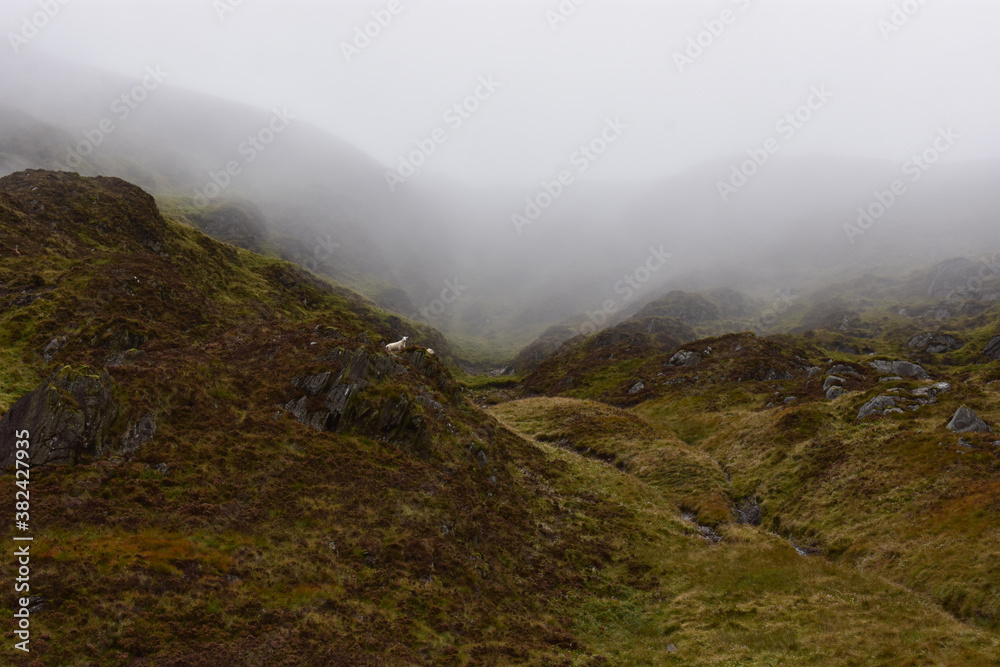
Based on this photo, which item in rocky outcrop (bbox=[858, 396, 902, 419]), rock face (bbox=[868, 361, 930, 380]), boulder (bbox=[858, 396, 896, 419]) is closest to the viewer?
rocky outcrop (bbox=[858, 396, 902, 419])

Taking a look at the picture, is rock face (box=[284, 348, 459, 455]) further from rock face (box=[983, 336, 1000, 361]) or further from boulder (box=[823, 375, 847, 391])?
rock face (box=[983, 336, 1000, 361])

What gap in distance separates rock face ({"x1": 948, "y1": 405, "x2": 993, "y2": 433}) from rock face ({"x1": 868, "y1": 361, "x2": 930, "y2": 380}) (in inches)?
1549

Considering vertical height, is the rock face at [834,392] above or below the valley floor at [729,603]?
above

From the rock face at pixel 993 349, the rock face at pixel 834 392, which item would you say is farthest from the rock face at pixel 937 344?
the rock face at pixel 834 392

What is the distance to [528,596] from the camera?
25.1 meters

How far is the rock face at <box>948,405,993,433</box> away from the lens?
37.6 m

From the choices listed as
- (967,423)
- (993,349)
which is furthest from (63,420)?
(993,349)

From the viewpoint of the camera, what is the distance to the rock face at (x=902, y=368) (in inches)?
2881

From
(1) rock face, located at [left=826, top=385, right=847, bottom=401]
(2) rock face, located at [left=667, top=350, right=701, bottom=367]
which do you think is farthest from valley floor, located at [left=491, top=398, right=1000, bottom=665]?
(2) rock face, located at [left=667, top=350, right=701, bottom=367]

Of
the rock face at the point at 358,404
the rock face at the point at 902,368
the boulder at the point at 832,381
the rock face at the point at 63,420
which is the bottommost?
the rock face at the point at 63,420

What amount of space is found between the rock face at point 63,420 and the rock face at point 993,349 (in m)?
149

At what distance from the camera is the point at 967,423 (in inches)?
1507

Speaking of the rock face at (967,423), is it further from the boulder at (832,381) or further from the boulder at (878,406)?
the boulder at (832,381)

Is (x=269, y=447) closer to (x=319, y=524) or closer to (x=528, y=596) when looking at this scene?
(x=319, y=524)
